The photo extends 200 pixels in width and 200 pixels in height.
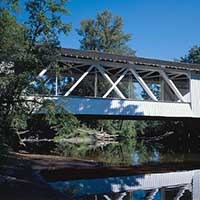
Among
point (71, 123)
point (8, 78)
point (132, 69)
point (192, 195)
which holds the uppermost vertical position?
point (132, 69)

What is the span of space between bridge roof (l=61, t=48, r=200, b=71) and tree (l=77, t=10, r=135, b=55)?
26.0m

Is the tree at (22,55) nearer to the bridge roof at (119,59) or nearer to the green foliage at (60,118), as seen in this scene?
the green foliage at (60,118)

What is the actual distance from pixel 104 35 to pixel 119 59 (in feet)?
97.6

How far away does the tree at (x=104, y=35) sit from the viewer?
5122 centimetres

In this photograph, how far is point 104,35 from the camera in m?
51.3

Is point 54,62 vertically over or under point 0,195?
over

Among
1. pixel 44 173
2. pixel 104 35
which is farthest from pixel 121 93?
pixel 104 35

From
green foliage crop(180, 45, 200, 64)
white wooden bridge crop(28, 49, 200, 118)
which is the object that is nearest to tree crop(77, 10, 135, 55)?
green foliage crop(180, 45, 200, 64)

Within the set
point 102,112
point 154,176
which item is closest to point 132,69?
point 102,112

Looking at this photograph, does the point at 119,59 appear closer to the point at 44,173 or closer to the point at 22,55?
the point at 44,173

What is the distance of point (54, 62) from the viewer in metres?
11.6

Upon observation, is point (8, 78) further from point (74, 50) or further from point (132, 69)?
point (132, 69)

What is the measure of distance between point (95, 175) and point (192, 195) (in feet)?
15.4

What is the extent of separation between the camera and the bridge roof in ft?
68.6
